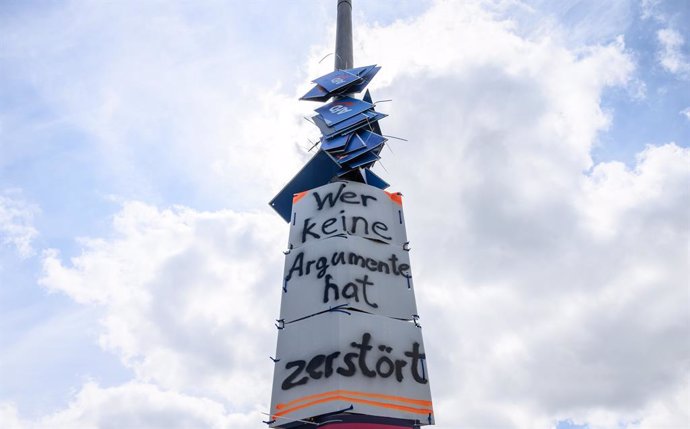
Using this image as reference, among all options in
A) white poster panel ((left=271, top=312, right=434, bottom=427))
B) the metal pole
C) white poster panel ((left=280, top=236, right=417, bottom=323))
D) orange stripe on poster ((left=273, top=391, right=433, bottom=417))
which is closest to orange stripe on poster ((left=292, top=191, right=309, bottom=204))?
white poster panel ((left=280, top=236, right=417, bottom=323))

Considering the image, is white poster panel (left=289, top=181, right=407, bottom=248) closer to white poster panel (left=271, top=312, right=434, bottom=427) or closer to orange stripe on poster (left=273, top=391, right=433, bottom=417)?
white poster panel (left=271, top=312, right=434, bottom=427)

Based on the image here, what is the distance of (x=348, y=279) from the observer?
2550 centimetres

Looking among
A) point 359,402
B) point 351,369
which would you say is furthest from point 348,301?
point 359,402

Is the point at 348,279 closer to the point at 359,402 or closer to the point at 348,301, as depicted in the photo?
the point at 348,301

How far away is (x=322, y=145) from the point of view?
107 ft

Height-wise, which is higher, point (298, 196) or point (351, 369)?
point (298, 196)

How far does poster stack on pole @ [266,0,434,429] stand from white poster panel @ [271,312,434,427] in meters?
0.04

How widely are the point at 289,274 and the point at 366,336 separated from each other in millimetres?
5327

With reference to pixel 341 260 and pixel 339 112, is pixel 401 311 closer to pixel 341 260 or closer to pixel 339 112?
pixel 341 260

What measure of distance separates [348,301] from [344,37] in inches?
844

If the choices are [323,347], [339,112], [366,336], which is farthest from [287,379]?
[339,112]

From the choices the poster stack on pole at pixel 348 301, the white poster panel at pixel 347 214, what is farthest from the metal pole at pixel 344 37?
the white poster panel at pixel 347 214

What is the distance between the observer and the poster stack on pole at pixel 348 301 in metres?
22.6

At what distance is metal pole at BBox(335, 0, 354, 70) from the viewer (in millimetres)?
37906
